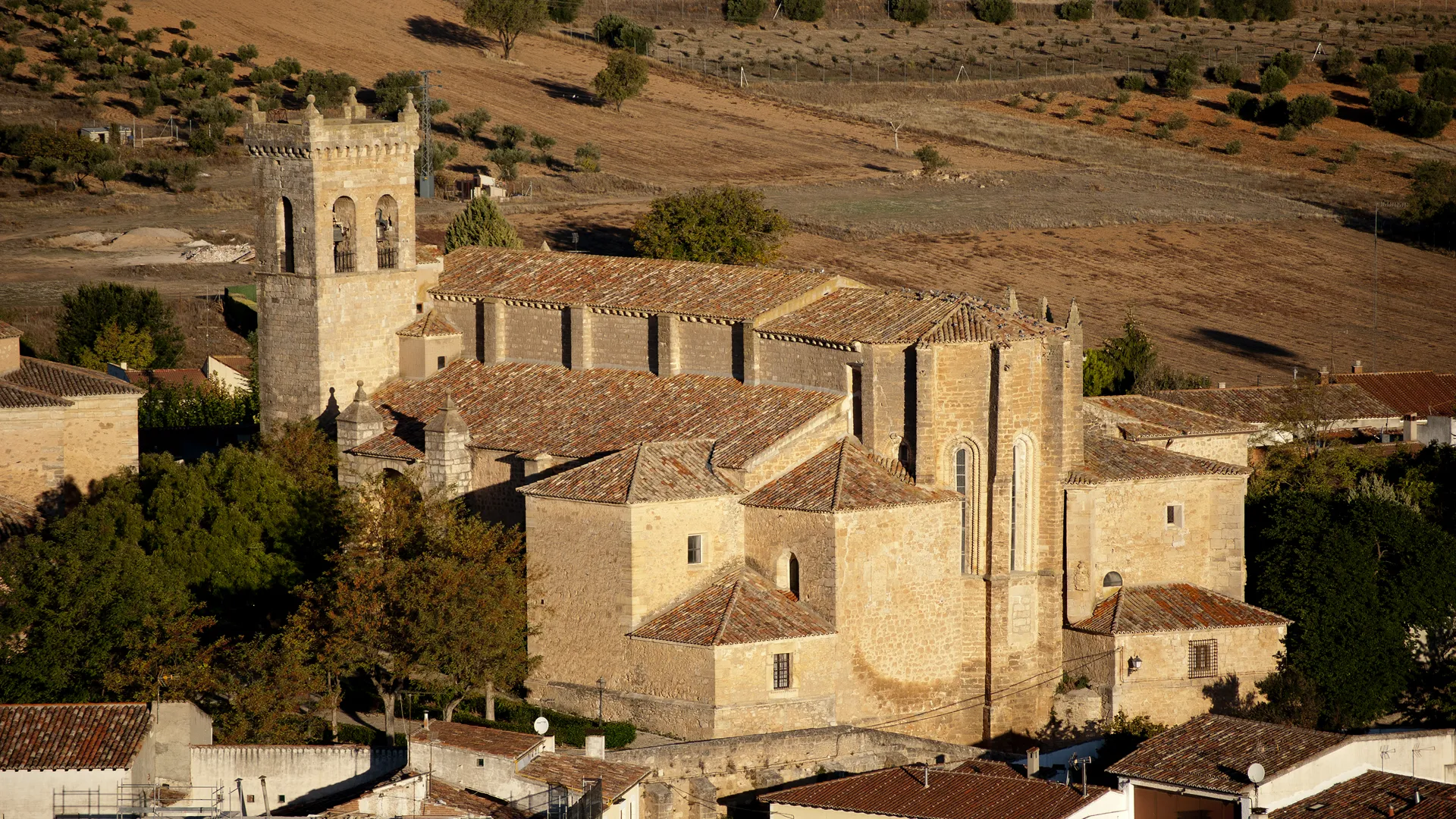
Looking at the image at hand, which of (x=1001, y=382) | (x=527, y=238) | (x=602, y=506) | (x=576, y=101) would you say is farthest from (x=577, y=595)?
(x=576, y=101)

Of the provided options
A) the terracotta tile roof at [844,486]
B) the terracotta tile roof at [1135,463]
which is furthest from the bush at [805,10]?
the terracotta tile roof at [844,486]

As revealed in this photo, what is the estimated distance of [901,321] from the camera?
141ft

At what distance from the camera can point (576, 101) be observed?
10006 cm

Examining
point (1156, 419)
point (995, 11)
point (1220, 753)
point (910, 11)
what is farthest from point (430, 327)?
point (995, 11)

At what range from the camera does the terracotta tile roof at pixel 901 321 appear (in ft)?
139

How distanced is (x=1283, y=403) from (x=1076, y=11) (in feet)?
235

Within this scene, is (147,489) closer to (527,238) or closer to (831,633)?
(831,633)

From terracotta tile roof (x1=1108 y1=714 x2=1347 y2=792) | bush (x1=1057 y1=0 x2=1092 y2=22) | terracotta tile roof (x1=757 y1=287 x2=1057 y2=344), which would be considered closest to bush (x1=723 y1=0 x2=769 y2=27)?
bush (x1=1057 y1=0 x2=1092 y2=22)

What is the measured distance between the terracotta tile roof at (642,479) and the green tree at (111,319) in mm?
30880

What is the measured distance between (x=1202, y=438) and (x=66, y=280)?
40.5m

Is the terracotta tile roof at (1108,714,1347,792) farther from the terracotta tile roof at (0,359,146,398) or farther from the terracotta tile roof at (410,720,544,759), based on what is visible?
the terracotta tile roof at (0,359,146,398)

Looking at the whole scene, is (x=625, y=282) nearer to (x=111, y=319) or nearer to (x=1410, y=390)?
(x=111, y=319)

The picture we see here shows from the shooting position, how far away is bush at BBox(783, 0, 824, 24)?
121812 millimetres

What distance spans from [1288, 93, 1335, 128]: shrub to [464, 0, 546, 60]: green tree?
108 ft
